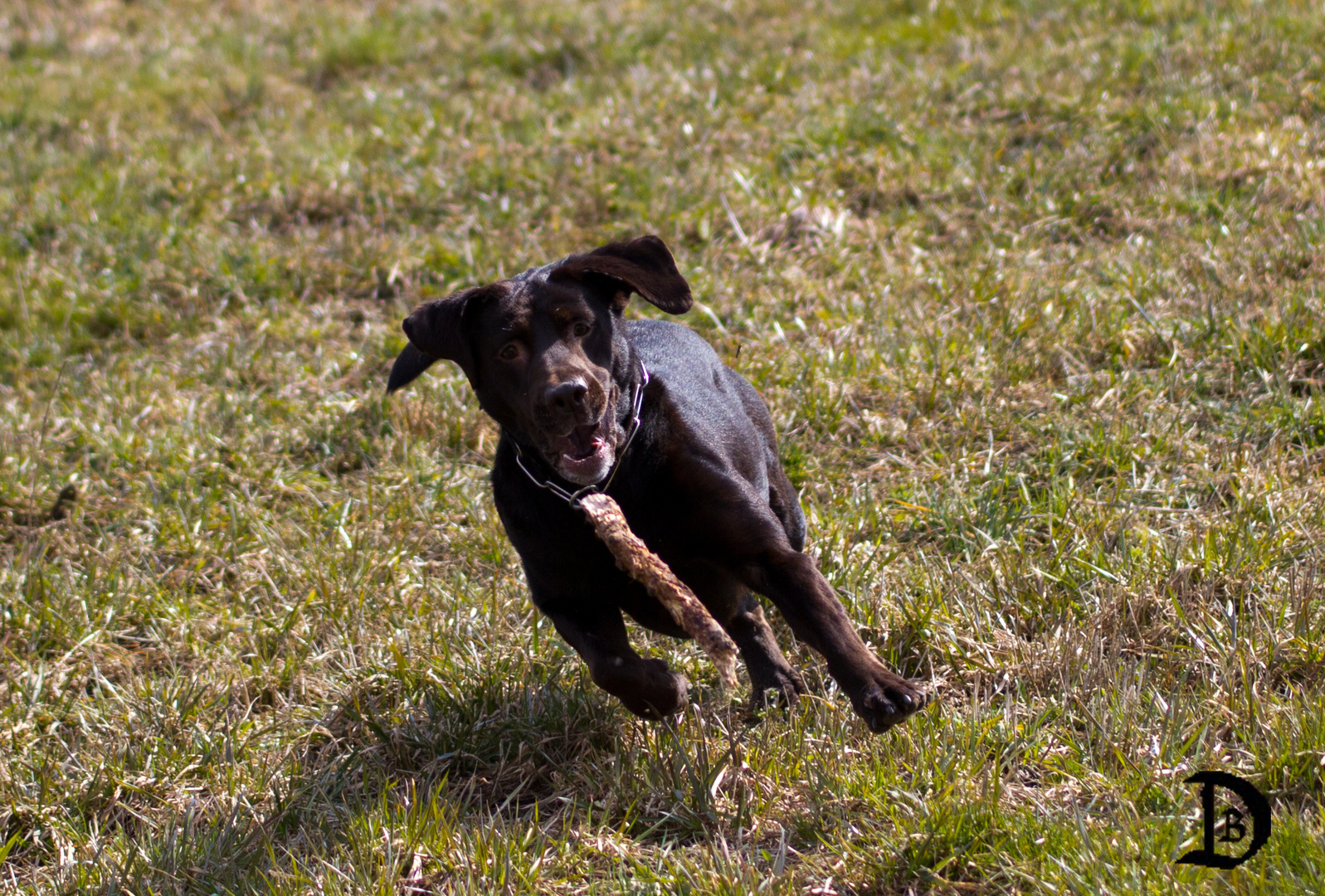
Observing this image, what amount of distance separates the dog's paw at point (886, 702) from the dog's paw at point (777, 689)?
542mm

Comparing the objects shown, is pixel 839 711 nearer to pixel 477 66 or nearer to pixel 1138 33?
pixel 1138 33

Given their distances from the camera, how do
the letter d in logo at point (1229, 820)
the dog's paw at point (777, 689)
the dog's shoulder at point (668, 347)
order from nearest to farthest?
the letter d in logo at point (1229, 820)
the dog's paw at point (777, 689)
the dog's shoulder at point (668, 347)

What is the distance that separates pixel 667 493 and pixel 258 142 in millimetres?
6223

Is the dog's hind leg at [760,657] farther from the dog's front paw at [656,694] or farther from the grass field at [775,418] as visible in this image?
the dog's front paw at [656,694]

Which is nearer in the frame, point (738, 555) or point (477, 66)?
point (738, 555)

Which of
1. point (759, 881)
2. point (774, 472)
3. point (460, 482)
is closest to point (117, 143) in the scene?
point (460, 482)

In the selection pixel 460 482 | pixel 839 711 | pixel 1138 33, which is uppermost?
pixel 1138 33

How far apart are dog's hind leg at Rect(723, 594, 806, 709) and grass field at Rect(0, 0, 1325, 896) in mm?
90

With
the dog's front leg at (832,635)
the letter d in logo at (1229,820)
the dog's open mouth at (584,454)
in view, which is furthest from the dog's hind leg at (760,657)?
the letter d in logo at (1229,820)

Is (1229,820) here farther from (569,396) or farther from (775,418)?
(775,418)

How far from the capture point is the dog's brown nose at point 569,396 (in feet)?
10.7

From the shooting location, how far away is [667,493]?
358 centimetres

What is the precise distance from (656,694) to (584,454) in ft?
2.09

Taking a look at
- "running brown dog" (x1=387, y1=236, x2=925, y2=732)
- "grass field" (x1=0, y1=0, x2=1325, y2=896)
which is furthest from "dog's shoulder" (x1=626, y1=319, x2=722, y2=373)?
"grass field" (x1=0, y1=0, x2=1325, y2=896)
